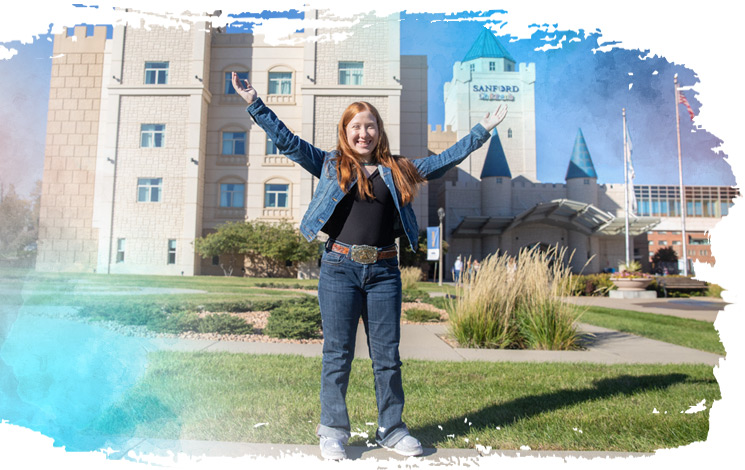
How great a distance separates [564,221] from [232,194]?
29.0 m

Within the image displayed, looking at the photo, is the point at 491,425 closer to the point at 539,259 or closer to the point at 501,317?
the point at 501,317

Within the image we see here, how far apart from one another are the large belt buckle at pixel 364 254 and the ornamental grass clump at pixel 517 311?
3.81 m

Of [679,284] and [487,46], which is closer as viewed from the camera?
[487,46]

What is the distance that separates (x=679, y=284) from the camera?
760 inches

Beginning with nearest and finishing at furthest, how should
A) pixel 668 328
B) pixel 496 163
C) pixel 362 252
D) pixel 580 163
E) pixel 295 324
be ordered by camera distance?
1. pixel 362 252
2. pixel 295 324
3. pixel 668 328
4. pixel 496 163
5. pixel 580 163

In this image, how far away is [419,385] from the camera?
387cm

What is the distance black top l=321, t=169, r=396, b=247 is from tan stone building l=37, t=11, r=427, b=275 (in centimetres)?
2522

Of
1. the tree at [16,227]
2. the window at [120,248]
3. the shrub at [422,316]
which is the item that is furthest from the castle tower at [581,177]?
the tree at [16,227]

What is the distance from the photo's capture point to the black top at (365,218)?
8.21 feet

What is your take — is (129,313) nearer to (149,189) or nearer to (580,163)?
(149,189)

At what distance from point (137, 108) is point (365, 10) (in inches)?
1153

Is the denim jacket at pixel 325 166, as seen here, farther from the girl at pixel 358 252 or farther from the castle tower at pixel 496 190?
the castle tower at pixel 496 190

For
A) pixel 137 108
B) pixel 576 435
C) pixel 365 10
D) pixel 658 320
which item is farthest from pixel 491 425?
pixel 137 108

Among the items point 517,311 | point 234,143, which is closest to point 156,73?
point 234,143
